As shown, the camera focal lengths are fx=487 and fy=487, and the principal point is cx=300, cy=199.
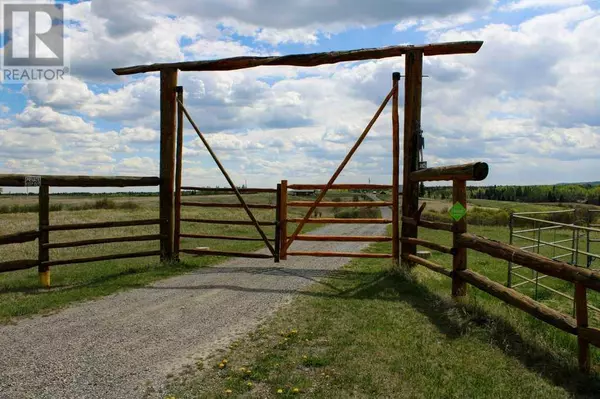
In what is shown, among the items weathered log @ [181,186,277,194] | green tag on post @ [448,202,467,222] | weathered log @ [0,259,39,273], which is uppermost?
weathered log @ [181,186,277,194]

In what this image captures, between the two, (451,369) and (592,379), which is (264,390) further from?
(592,379)

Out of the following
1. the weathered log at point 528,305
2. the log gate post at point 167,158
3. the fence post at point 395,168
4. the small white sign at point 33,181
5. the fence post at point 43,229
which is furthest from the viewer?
the log gate post at point 167,158

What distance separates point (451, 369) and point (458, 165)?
312cm

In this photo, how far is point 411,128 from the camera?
31.0 feet

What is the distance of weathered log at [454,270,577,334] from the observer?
4.73 meters

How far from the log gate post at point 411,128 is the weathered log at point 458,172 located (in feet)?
2.27

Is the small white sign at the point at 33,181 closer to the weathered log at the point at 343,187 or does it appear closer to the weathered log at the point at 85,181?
the weathered log at the point at 85,181

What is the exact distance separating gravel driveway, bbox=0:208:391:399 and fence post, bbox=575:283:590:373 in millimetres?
3432

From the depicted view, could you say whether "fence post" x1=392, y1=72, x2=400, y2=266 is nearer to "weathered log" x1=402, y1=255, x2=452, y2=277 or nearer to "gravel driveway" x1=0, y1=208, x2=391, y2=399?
"weathered log" x1=402, y1=255, x2=452, y2=277

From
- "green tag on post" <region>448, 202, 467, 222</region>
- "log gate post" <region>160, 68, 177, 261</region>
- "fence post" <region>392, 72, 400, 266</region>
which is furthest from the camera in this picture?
"log gate post" <region>160, 68, 177, 261</region>

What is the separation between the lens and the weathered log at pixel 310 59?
364 inches

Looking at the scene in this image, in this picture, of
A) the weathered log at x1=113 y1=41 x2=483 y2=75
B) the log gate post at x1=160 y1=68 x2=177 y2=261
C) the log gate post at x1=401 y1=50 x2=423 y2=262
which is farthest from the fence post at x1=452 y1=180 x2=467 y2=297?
the log gate post at x1=160 y1=68 x2=177 y2=261

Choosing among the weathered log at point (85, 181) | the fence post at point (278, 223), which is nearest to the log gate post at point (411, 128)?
the fence post at point (278, 223)

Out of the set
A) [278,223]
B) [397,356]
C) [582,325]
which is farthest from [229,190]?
[582,325]
